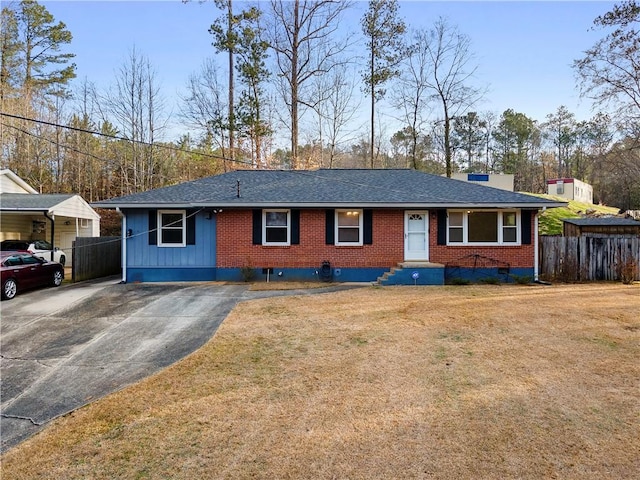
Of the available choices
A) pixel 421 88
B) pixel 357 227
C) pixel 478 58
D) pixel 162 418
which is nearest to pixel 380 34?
pixel 421 88

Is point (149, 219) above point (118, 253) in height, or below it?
above

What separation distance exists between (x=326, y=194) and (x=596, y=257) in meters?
9.33

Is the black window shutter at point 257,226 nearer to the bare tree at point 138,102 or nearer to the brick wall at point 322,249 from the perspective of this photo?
the brick wall at point 322,249

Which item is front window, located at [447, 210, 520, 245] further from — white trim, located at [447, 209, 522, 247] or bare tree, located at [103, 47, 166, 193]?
bare tree, located at [103, 47, 166, 193]

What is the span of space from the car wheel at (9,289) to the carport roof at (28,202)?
19.2 feet

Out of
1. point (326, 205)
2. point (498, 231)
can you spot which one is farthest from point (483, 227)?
point (326, 205)

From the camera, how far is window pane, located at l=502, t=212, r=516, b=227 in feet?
40.9

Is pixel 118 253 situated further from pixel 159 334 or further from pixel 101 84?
pixel 101 84

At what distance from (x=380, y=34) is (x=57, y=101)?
22119 millimetres

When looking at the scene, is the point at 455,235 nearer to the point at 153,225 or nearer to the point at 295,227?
the point at 295,227

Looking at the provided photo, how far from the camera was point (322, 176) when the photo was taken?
14867 mm

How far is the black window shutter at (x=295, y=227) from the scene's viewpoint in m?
12.3

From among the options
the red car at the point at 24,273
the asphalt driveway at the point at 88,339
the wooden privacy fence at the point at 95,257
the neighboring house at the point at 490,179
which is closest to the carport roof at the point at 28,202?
the wooden privacy fence at the point at 95,257

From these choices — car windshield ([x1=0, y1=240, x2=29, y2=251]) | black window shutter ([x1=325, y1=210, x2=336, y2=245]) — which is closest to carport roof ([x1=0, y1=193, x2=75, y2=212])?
car windshield ([x1=0, y1=240, x2=29, y2=251])
